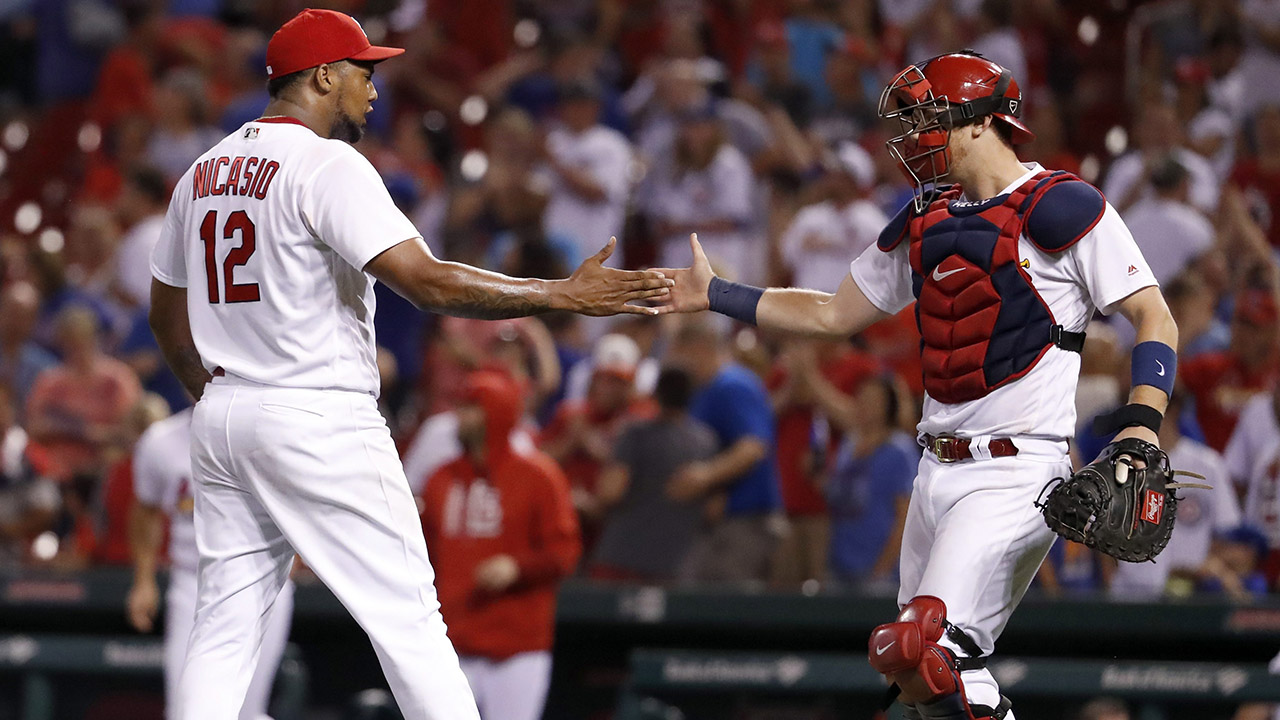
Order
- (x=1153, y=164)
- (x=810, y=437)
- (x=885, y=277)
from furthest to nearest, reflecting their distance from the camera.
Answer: (x=1153, y=164) → (x=810, y=437) → (x=885, y=277)

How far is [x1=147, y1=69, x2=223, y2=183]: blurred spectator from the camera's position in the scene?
1129 cm

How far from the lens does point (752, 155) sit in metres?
10.5

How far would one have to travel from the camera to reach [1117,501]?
3.89m

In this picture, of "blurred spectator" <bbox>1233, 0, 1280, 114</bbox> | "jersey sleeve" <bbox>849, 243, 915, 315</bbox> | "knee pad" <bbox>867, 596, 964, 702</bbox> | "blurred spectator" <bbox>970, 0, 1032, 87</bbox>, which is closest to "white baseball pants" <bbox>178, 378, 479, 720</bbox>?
"knee pad" <bbox>867, 596, 964, 702</bbox>

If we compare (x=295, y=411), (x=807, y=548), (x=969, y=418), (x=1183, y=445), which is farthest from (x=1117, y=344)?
(x=295, y=411)

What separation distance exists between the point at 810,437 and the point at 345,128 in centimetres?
442

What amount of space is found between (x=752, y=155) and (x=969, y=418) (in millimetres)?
6326

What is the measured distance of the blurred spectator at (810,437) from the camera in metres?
8.16

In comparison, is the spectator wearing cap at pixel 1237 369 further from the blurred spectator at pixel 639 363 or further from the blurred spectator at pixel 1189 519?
the blurred spectator at pixel 639 363

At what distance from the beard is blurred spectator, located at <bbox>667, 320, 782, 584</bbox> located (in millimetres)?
3736

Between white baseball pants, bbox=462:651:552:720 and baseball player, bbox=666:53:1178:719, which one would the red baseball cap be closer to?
baseball player, bbox=666:53:1178:719

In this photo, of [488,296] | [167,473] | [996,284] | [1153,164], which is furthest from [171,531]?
[1153,164]

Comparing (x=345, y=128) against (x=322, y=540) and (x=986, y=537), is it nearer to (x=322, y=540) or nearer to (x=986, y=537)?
(x=322, y=540)

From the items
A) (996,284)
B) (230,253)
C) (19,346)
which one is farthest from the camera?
(19,346)
